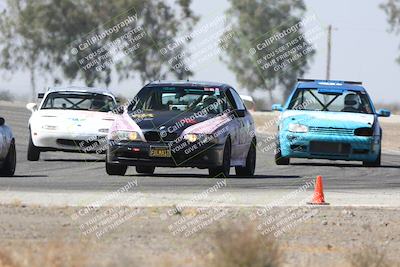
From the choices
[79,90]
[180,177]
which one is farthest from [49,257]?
[79,90]

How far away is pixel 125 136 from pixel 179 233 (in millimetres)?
7627

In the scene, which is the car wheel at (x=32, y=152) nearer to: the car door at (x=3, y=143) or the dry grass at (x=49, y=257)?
the car door at (x=3, y=143)

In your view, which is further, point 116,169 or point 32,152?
point 32,152

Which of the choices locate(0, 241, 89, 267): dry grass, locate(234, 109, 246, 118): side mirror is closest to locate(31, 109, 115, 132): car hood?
locate(234, 109, 246, 118): side mirror

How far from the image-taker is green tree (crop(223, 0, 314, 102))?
371ft

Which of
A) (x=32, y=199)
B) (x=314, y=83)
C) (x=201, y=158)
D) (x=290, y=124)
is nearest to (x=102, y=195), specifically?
(x=32, y=199)

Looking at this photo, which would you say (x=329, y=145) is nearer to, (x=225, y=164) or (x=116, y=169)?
(x=225, y=164)

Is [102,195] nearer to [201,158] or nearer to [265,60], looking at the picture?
[201,158]

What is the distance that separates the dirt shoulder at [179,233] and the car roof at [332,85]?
9980 mm

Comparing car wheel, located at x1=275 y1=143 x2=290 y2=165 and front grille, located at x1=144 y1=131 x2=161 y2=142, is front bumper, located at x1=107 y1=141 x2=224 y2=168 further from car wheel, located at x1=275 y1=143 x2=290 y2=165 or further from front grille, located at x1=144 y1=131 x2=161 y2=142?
car wheel, located at x1=275 y1=143 x2=290 y2=165

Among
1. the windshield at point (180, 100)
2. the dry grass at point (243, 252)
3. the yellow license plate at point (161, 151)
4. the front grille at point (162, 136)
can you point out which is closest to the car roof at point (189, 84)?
the windshield at point (180, 100)

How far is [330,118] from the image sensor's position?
1008 inches

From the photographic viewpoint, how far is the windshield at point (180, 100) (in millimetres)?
21578

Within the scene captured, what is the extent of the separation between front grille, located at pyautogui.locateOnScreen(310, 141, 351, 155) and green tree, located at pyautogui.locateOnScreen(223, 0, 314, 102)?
8676 centimetres
